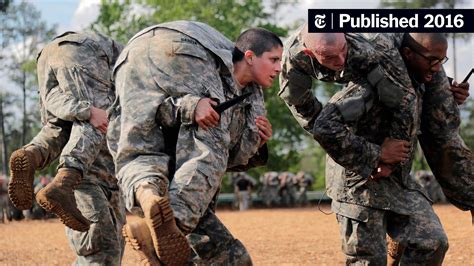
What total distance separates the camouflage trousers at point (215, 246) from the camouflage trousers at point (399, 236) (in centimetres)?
112

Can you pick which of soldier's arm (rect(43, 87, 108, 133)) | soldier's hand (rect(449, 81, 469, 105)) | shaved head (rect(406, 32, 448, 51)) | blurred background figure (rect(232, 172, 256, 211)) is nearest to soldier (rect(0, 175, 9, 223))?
blurred background figure (rect(232, 172, 256, 211))

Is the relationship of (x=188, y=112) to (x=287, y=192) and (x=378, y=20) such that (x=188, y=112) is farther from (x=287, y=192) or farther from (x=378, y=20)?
(x=287, y=192)

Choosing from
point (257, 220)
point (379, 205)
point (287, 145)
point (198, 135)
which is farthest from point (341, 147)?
point (287, 145)

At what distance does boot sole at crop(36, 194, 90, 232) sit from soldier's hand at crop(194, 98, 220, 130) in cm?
215

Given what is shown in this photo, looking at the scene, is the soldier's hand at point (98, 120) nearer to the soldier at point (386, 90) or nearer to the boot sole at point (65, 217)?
the boot sole at point (65, 217)

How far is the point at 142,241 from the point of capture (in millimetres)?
4910

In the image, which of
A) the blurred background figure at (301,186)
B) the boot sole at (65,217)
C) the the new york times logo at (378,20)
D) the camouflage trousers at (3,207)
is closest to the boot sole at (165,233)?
the boot sole at (65,217)

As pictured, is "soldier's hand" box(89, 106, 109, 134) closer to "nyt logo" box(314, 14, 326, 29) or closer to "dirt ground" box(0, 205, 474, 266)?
"nyt logo" box(314, 14, 326, 29)

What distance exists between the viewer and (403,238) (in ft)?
22.2

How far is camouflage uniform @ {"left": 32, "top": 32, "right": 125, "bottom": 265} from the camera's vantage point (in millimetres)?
7516

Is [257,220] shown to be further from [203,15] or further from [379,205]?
[379,205]

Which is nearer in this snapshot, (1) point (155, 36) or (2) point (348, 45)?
(1) point (155, 36)

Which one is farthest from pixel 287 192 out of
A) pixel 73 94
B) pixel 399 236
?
pixel 399 236

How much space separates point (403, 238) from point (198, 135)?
2115 millimetres
